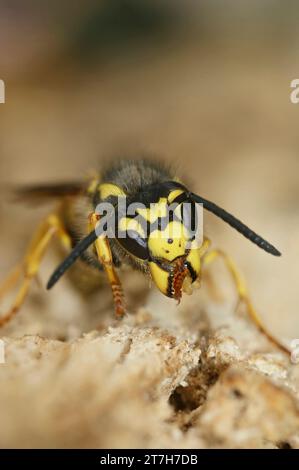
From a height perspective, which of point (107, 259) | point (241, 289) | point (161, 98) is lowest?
point (241, 289)

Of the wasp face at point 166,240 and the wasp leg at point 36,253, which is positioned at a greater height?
the wasp face at point 166,240

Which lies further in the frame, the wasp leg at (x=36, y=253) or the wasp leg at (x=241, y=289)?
the wasp leg at (x=36, y=253)

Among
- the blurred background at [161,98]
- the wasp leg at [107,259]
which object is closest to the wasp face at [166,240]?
the wasp leg at [107,259]

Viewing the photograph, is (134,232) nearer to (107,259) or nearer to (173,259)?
(173,259)

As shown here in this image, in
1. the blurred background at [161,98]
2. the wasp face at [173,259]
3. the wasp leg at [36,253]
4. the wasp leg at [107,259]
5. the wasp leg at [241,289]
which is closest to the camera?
the wasp face at [173,259]

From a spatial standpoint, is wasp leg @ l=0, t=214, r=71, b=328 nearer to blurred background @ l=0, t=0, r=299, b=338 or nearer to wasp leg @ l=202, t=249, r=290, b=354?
blurred background @ l=0, t=0, r=299, b=338

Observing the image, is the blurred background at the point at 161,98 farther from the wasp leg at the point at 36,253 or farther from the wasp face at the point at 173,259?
the wasp face at the point at 173,259

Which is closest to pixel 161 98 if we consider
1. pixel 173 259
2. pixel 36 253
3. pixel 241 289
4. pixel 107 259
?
pixel 36 253

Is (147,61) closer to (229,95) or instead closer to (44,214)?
(229,95)
